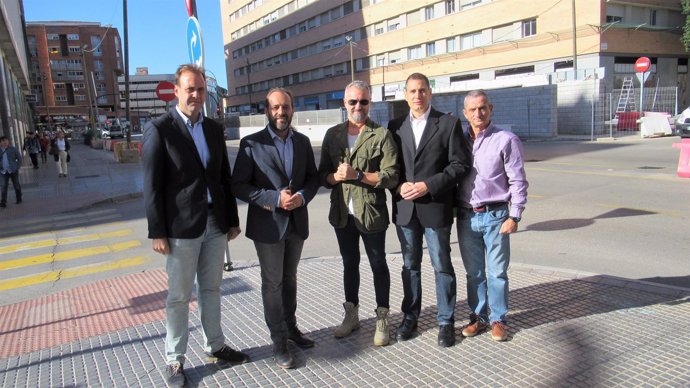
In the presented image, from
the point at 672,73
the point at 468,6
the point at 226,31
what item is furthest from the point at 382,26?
the point at 226,31

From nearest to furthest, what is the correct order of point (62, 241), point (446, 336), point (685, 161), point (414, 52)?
point (446, 336), point (62, 241), point (685, 161), point (414, 52)

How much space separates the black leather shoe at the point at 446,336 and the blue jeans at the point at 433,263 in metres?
0.04

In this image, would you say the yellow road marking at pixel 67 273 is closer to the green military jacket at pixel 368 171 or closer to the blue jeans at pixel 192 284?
the blue jeans at pixel 192 284

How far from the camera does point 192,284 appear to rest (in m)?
3.45

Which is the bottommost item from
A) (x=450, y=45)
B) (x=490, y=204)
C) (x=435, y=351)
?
(x=435, y=351)

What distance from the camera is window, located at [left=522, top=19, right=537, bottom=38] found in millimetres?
36781

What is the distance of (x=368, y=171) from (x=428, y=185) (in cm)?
44

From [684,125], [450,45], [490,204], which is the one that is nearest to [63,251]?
[490,204]

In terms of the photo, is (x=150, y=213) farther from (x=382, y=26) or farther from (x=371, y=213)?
(x=382, y=26)

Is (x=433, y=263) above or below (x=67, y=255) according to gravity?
above

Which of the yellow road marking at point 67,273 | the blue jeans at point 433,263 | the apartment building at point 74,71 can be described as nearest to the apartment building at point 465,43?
the yellow road marking at point 67,273

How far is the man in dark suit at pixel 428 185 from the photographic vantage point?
3625mm

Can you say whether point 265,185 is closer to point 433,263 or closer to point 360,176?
point 360,176

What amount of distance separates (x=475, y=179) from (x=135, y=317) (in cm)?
340
